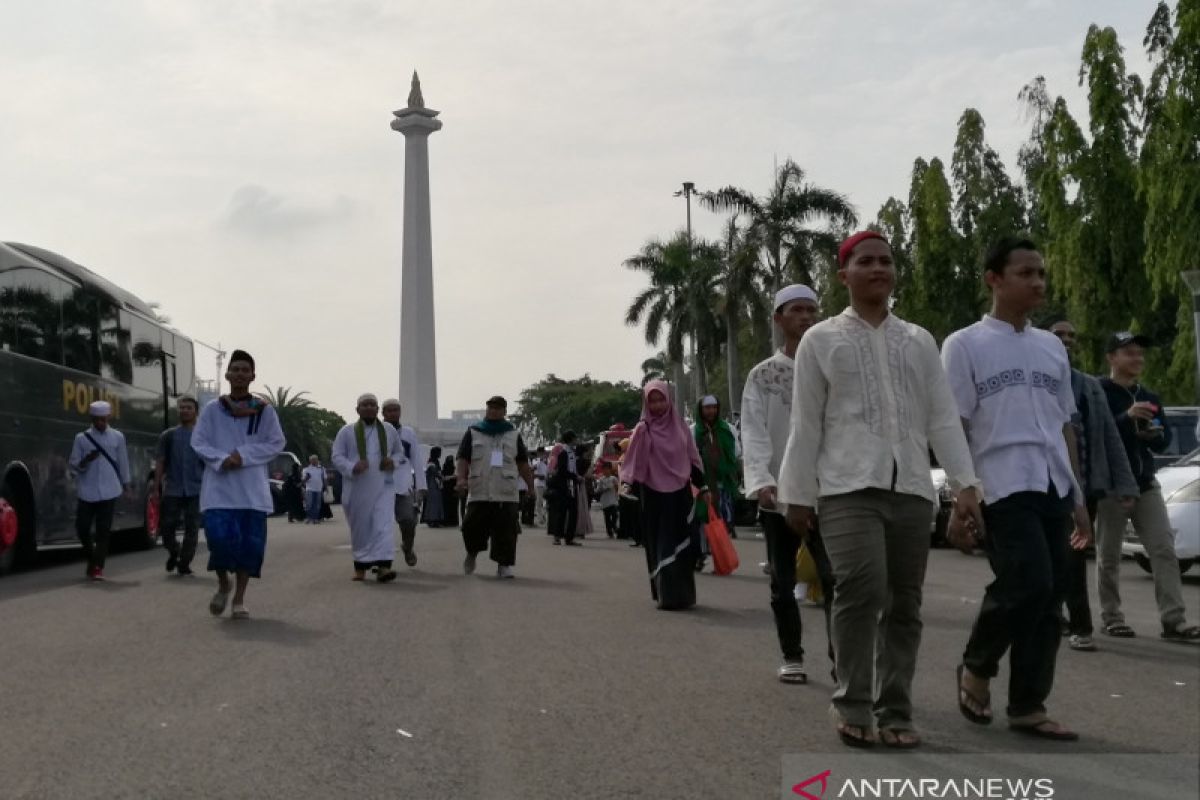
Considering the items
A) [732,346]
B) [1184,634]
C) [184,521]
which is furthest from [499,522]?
[732,346]

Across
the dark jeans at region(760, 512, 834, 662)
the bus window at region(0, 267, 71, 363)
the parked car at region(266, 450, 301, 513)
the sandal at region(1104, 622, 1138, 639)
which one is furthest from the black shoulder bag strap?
the parked car at region(266, 450, 301, 513)

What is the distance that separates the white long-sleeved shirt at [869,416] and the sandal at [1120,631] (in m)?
4.28

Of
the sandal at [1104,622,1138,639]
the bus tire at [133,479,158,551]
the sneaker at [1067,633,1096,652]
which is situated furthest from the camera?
the bus tire at [133,479,158,551]

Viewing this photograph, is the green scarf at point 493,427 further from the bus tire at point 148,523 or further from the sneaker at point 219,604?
the bus tire at point 148,523

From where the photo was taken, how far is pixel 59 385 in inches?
765

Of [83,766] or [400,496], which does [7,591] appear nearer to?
[400,496]

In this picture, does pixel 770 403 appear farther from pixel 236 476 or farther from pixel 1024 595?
pixel 236 476

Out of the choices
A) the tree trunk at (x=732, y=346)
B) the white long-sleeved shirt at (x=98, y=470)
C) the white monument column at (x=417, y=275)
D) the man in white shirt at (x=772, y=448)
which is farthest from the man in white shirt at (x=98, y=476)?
the white monument column at (x=417, y=275)

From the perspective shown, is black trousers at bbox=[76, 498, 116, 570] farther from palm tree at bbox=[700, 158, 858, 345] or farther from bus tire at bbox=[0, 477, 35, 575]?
palm tree at bbox=[700, 158, 858, 345]

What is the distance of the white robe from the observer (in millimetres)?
15172

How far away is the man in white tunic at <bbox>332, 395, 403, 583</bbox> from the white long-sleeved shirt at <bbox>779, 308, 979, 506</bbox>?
370 inches

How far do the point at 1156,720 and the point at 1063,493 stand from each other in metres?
1.15

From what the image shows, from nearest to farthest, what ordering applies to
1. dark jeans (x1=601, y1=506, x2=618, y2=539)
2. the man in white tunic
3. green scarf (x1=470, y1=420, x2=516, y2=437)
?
the man in white tunic
green scarf (x1=470, y1=420, x2=516, y2=437)
dark jeans (x1=601, y1=506, x2=618, y2=539)

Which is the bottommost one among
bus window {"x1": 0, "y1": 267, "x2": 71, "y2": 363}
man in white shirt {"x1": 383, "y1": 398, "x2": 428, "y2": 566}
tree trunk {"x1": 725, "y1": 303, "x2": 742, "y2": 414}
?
man in white shirt {"x1": 383, "y1": 398, "x2": 428, "y2": 566}
